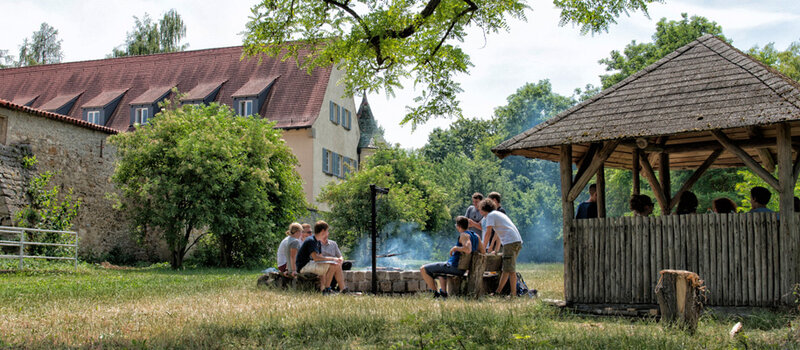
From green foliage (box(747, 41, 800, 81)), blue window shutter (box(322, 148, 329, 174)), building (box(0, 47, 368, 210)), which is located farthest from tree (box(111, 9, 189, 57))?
green foliage (box(747, 41, 800, 81))

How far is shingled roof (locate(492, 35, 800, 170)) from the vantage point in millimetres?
9961

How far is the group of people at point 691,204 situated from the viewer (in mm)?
10352

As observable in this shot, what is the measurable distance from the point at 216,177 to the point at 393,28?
13.5 metres

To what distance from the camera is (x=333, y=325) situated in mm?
8617

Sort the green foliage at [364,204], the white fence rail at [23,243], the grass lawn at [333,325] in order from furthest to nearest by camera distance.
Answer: the green foliage at [364,204] → the white fence rail at [23,243] → the grass lawn at [333,325]

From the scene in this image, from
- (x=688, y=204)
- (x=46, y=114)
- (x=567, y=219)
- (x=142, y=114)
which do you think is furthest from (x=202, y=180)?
(x=688, y=204)

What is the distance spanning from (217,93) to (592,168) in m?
29.3

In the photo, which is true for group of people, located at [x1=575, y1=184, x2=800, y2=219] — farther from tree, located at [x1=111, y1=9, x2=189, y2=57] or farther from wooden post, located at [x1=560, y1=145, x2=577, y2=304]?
tree, located at [x1=111, y1=9, x2=189, y2=57]

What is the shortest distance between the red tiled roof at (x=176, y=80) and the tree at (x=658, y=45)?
14.2 metres

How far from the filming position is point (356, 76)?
1406cm

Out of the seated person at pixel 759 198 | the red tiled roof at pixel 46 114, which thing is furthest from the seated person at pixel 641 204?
the red tiled roof at pixel 46 114

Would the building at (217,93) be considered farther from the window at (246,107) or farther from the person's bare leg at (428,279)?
the person's bare leg at (428,279)

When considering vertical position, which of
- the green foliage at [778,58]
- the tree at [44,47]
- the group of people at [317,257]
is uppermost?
the tree at [44,47]

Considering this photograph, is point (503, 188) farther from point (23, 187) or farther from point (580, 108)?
point (580, 108)
